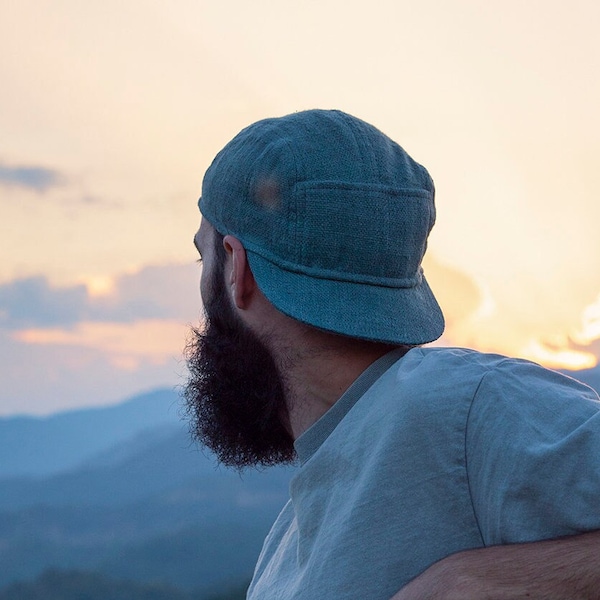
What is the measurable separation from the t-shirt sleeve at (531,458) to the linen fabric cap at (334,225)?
43 centimetres

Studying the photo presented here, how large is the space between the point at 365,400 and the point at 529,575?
0.71 metres

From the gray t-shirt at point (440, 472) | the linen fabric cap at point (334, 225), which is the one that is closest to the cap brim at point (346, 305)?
the linen fabric cap at point (334, 225)

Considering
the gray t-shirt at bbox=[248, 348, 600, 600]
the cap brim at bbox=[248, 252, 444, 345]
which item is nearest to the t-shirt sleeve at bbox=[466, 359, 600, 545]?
the gray t-shirt at bbox=[248, 348, 600, 600]

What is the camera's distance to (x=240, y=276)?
2.82 metres

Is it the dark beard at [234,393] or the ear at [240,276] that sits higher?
the ear at [240,276]

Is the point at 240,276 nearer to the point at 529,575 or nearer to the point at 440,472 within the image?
the point at 440,472

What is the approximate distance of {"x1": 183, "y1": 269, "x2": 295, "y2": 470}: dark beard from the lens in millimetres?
2896

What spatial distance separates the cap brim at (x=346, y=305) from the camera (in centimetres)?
264

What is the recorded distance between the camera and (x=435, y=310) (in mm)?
2932

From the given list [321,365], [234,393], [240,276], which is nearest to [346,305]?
[321,365]

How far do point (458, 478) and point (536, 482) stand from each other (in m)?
0.23

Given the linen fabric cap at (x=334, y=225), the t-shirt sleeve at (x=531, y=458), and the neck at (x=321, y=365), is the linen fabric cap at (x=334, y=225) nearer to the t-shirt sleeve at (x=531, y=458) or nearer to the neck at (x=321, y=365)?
the neck at (x=321, y=365)

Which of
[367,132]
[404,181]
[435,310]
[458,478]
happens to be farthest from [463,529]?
[367,132]

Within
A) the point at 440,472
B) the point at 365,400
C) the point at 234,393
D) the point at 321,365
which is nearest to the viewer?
the point at 440,472
